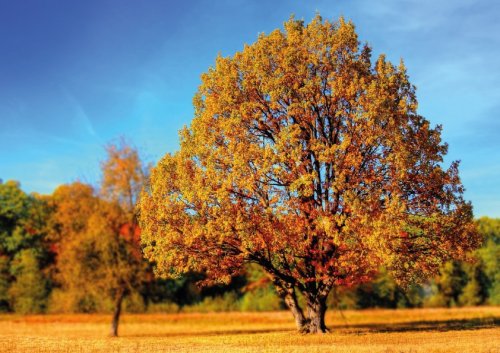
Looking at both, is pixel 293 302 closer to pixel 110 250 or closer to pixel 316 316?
pixel 316 316

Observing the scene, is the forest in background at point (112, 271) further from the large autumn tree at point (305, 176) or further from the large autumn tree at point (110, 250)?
the large autumn tree at point (305, 176)

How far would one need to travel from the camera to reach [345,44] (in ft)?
117

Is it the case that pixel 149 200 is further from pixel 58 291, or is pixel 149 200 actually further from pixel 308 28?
pixel 58 291

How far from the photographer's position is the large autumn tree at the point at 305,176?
32.2m

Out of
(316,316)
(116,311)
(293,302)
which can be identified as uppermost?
(293,302)

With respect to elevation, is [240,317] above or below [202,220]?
below

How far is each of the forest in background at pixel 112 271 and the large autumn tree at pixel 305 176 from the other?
676 centimetres

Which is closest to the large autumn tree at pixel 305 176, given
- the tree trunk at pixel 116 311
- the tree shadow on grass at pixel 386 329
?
the tree shadow on grass at pixel 386 329

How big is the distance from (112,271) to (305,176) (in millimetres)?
19792

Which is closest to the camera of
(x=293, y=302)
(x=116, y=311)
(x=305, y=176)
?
(x=305, y=176)

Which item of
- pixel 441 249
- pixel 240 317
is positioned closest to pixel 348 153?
pixel 441 249

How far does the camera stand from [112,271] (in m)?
43.1

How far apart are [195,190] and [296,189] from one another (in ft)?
19.7

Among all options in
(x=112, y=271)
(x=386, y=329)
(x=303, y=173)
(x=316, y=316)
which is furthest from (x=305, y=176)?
(x=112, y=271)
